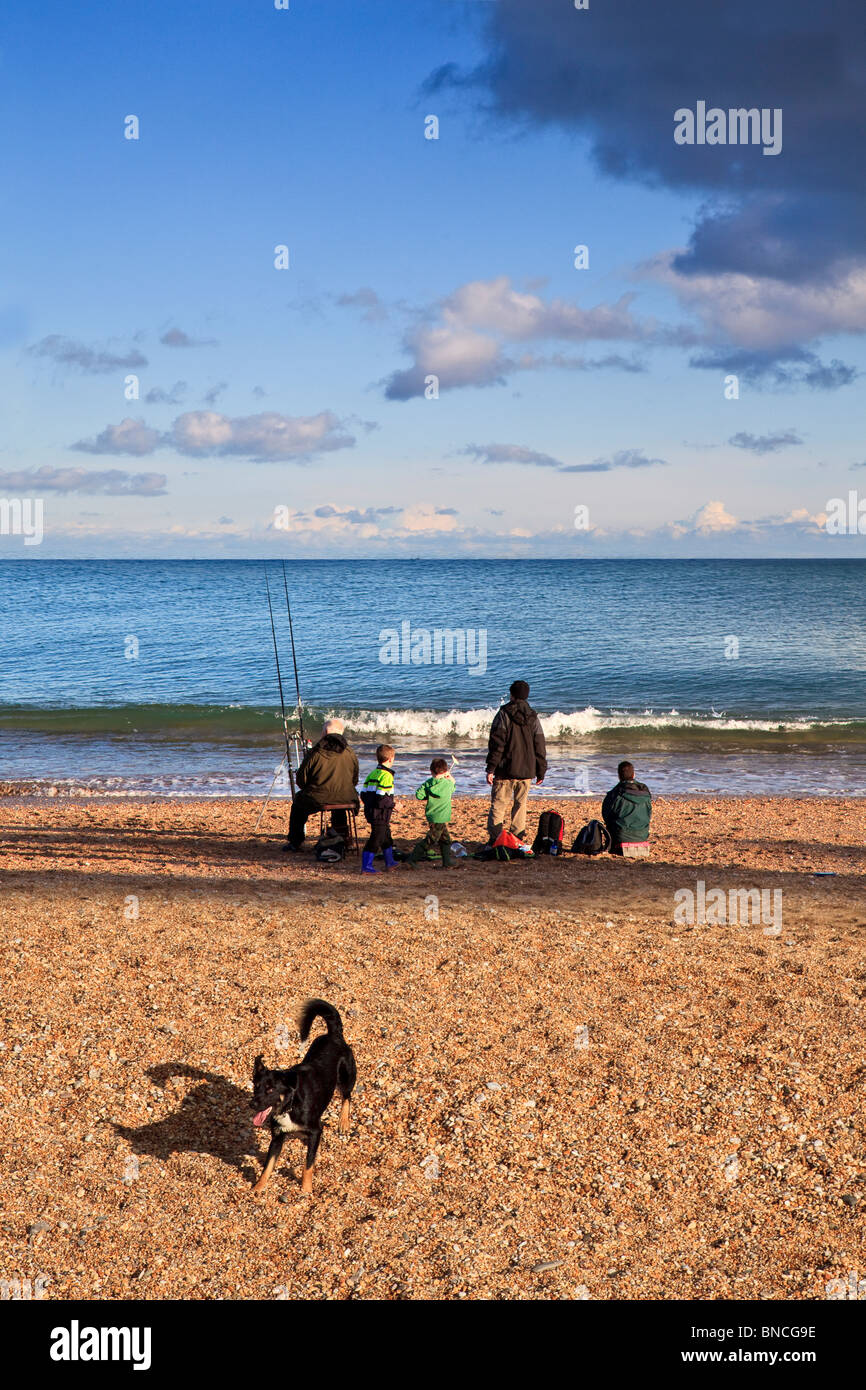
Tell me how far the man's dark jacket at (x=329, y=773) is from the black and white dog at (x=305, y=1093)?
6.20 m

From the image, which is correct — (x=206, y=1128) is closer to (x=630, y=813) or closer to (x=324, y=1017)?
(x=324, y=1017)

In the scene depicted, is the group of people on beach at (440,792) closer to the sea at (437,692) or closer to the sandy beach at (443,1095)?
the sandy beach at (443,1095)

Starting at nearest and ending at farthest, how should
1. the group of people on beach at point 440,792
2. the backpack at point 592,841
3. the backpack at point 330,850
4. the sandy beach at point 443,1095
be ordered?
the sandy beach at point 443,1095 < the group of people on beach at point 440,792 < the backpack at point 330,850 < the backpack at point 592,841

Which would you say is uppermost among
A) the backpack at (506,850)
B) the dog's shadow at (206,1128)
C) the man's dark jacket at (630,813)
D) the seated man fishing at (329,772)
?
the seated man fishing at (329,772)

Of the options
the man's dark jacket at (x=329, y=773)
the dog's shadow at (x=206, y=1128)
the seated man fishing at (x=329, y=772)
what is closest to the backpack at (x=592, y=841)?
the seated man fishing at (x=329, y=772)

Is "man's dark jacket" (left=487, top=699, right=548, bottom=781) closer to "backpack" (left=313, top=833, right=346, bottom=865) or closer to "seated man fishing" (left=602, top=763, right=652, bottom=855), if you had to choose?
"seated man fishing" (left=602, top=763, right=652, bottom=855)

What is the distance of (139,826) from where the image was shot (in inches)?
578

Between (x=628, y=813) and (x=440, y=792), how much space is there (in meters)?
2.60

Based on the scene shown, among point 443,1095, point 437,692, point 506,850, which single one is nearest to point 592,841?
point 506,850

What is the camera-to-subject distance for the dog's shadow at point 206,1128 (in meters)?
5.23

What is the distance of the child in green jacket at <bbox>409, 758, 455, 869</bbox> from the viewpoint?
11.5 m

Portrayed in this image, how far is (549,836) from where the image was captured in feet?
40.3
